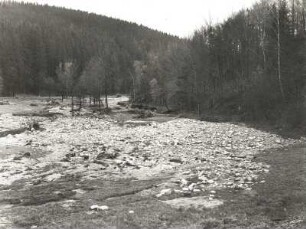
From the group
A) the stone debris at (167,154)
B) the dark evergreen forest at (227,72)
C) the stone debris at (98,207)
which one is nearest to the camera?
the stone debris at (98,207)

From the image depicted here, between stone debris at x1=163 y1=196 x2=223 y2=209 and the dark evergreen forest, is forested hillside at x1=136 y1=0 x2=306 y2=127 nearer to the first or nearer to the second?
the dark evergreen forest

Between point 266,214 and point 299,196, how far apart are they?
2430 mm

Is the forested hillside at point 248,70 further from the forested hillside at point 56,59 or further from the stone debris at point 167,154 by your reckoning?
the forested hillside at point 56,59

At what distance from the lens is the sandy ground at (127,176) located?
13641 mm

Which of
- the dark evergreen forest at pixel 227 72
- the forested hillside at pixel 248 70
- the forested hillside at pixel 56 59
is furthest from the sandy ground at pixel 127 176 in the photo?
the forested hillside at pixel 56 59

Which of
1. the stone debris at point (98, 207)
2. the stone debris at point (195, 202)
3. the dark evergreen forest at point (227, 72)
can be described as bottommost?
the stone debris at point (98, 207)

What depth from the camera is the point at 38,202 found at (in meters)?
15.6

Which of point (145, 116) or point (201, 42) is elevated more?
point (201, 42)

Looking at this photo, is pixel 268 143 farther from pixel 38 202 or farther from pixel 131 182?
pixel 38 202

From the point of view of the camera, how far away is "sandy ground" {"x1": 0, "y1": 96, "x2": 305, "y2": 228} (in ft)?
44.8

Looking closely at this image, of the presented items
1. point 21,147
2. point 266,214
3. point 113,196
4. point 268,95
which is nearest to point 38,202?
point 113,196

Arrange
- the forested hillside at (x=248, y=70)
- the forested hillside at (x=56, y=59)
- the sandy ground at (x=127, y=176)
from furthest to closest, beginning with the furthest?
the forested hillside at (x=56, y=59)
the forested hillside at (x=248, y=70)
the sandy ground at (x=127, y=176)

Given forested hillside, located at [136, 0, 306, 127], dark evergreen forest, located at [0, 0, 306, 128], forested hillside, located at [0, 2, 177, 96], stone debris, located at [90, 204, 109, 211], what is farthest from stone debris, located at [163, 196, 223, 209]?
forested hillside, located at [0, 2, 177, 96]

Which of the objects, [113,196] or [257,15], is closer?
[113,196]
